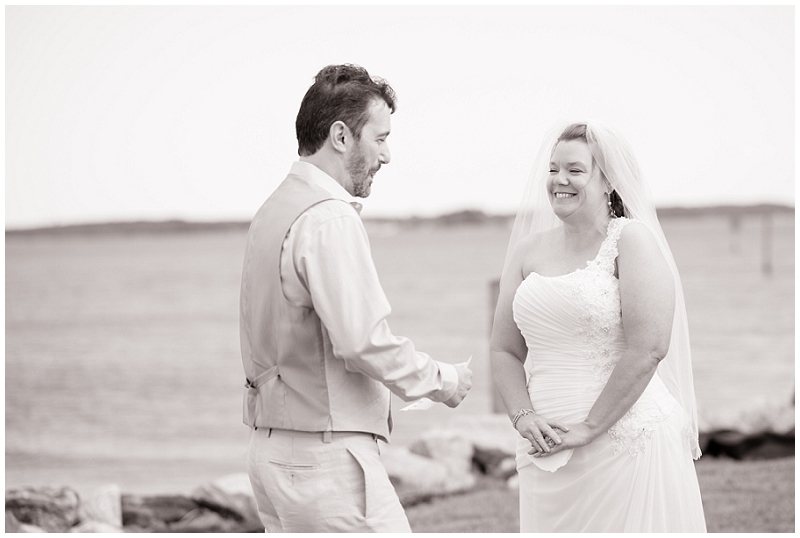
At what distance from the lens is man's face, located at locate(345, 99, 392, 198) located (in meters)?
2.70

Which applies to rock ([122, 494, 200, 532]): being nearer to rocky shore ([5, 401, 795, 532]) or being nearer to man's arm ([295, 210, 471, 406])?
rocky shore ([5, 401, 795, 532])

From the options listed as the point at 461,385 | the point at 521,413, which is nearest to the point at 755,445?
the point at 521,413

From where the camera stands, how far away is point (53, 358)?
20.5 m

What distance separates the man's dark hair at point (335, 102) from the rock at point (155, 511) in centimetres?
409

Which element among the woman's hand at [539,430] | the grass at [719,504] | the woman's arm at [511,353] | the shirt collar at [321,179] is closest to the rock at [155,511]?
the grass at [719,504]

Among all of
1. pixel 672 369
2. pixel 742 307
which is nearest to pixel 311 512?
pixel 672 369

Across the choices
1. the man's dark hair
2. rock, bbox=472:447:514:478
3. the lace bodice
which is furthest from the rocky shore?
the man's dark hair

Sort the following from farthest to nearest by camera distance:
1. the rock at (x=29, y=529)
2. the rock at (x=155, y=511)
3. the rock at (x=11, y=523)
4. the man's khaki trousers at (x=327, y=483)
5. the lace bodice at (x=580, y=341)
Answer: the rock at (x=155, y=511) → the rock at (x=29, y=529) → the rock at (x=11, y=523) → the lace bodice at (x=580, y=341) → the man's khaki trousers at (x=327, y=483)

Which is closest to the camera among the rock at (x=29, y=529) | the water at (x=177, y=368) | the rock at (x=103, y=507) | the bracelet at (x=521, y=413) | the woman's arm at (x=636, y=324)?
the woman's arm at (x=636, y=324)

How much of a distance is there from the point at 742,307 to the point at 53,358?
77.7 ft

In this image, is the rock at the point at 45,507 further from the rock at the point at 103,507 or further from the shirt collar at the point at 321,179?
the shirt collar at the point at 321,179

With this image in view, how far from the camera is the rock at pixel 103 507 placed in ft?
19.4

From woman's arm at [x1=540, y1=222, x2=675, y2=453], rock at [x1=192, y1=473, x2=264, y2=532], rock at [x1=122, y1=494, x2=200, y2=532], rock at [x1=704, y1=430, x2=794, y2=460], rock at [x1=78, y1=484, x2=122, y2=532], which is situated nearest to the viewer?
woman's arm at [x1=540, y1=222, x2=675, y2=453]

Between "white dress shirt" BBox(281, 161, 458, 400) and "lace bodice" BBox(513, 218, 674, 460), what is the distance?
2.63 feet
